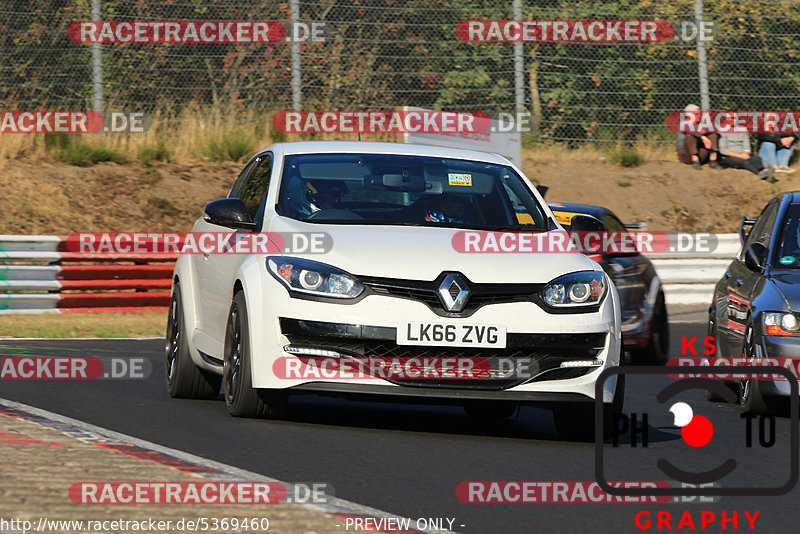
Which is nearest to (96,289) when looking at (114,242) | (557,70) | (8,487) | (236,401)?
(114,242)

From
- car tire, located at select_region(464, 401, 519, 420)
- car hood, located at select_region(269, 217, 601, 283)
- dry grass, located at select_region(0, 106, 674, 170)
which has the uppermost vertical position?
dry grass, located at select_region(0, 106, 674, 170)

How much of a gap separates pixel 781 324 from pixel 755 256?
835 millimetres

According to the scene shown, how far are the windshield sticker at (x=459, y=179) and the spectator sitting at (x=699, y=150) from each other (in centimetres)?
1984

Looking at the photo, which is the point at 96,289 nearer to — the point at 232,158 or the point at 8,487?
the point at 232,158

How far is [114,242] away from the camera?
71.3ft

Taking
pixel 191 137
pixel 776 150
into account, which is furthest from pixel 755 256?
pixel 776 150

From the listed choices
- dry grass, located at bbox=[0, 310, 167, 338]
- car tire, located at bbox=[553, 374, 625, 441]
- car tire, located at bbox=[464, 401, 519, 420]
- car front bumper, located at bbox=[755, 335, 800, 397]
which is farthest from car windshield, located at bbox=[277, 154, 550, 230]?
dry grass, located at bbox=[0, 310, 167, 338]

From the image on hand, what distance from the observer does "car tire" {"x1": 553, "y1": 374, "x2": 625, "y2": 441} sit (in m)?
8.71

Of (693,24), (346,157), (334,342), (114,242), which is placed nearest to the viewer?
(334,342)

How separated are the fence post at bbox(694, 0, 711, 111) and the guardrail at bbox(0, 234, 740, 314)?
1059 cm

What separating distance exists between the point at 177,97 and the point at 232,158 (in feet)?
7.53

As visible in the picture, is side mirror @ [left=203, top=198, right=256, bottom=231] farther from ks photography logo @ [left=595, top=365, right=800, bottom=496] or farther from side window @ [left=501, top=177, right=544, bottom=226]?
ks photography logo @ [left=595, top=365, right=800, bottom=496]

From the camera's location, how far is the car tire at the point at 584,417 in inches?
343

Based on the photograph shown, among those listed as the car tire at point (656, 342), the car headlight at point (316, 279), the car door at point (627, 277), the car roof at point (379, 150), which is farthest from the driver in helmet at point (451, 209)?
the car tire at point (656, 342)
